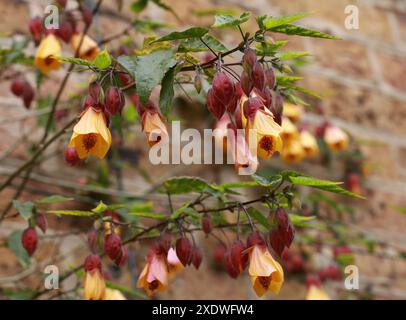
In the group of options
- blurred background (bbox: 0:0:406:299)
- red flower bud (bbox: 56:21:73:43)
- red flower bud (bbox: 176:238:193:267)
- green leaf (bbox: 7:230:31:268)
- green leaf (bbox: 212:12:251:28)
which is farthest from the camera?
blurred background (bbox: 0:0:406:299)

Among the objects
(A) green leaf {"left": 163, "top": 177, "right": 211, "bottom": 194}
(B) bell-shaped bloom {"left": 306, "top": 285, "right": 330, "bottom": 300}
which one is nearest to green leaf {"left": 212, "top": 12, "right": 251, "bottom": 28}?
(A) green leaf {"left": 163, "top": 177, "right": 211, "bottom": 194}

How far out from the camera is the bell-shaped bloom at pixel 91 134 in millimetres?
881

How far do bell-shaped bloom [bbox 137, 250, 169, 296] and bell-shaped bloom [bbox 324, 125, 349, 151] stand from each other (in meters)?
1.10

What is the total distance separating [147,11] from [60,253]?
2.56ft

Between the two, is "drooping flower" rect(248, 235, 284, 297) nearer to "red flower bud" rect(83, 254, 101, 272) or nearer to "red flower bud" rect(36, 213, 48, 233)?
"red flower bud" rect(83, 254, 101, 272)

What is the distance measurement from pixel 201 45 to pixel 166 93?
80mm

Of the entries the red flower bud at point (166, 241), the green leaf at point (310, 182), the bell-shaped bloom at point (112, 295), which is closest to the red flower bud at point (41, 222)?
the bell-shaped bloom at point (112, 295)

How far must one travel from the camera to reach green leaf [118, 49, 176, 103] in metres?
0.84

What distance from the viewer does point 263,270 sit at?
89 centimetres

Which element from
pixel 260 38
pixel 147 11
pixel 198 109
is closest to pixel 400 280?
pixel 198 109

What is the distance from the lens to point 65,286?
4.77 ft

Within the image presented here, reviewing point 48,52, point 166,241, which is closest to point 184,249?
point 166,241

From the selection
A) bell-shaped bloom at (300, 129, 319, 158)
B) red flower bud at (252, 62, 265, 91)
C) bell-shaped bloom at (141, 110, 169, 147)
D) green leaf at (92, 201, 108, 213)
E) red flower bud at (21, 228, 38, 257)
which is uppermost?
bell-shaped bloom at (300, 129, 319, 158)

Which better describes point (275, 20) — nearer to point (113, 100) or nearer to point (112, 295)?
point (113, 100)
